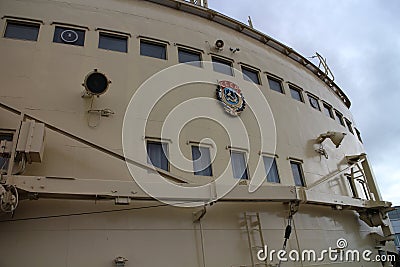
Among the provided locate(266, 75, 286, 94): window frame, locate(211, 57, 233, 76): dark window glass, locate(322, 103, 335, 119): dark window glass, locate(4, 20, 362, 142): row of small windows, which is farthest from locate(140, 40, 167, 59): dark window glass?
locate(322, 103, 335, 119): dark window glass

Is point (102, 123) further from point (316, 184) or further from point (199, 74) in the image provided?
point (316, 184)

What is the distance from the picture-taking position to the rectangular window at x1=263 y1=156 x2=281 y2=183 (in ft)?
27.0

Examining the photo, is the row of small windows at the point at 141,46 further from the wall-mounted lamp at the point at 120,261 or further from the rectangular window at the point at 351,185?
the wall-mounted lamp at the point at 120,261

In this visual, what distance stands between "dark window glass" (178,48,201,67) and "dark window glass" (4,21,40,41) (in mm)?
3719

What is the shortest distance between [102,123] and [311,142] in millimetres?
6909

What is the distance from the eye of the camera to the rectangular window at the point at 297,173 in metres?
8.88

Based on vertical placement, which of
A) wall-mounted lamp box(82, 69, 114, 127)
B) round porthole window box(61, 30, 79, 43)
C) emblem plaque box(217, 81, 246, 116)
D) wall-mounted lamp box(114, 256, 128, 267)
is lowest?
wall-mounted lamp box(114, 256, 128, 267)

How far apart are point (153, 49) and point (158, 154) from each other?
10.6ft

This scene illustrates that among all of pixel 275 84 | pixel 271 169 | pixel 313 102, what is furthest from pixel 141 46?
pixel 313 102

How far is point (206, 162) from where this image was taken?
741 centimetres

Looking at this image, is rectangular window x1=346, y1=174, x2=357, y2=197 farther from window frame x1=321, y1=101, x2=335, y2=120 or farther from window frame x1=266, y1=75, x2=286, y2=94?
window frame x1=266, y1=75, x2=286, y2=94

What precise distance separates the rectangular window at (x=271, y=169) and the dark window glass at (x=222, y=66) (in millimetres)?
2925

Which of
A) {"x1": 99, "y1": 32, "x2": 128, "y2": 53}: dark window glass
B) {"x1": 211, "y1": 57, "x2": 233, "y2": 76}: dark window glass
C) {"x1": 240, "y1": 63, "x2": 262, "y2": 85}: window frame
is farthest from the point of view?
{"x1": 240, "y1": 63, "x2": 262, "y2": 85}: window frame

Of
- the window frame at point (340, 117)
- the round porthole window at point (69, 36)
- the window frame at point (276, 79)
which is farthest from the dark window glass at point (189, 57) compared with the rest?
the window frame at point (340, 117)
